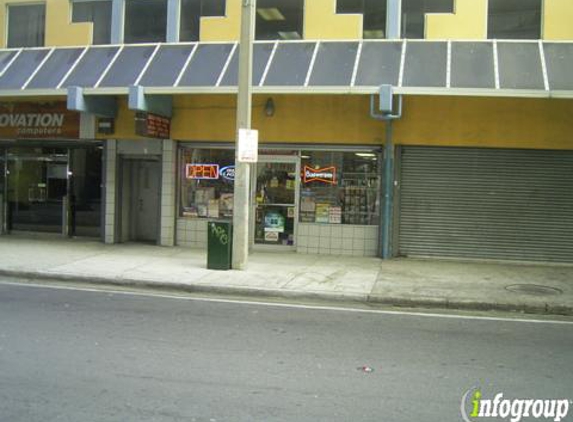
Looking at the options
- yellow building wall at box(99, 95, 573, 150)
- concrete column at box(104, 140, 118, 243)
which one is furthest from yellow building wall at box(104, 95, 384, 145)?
concrete column at box(104, 140, 118, 243)

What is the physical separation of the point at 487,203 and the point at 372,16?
4.91m

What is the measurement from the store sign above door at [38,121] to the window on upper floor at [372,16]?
7.38 metres

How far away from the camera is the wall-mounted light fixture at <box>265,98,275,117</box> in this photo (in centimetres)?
1500

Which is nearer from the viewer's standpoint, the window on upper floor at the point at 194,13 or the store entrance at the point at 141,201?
the window on upper floor at the point at 194,13

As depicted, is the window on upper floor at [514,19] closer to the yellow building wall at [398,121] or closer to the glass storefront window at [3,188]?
the yellow building wall at [398,121]

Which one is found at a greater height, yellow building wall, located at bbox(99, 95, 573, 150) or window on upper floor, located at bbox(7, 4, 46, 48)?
window on upper floor, located at bbox(7, 4, 46, 48)

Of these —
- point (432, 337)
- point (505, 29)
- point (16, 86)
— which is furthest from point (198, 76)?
point (432, 337)

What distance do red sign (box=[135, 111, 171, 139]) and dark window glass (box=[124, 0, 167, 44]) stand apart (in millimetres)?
2188

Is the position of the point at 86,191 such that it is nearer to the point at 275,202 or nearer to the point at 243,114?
the point at 275,202

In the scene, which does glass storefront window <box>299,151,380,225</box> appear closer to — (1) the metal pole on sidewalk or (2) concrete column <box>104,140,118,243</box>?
(1) the metal pole on sidewalk

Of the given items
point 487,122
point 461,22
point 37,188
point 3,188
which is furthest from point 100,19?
point 487,122

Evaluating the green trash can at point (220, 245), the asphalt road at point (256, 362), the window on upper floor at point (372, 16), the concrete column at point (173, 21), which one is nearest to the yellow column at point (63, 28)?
the concrete column at point (173, 21)

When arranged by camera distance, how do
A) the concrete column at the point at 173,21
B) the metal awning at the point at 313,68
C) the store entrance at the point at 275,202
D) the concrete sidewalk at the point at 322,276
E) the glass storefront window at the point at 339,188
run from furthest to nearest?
the concrete column at the point at 173,21
the store entrance at the point at 275,202
the glass storefront window at the point at 339,188
the metal awning at the point at 313,68
the concrete sidewalk at the point at 322,276

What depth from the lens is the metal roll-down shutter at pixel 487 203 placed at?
14.0 m
